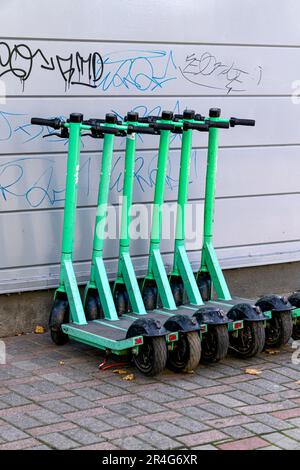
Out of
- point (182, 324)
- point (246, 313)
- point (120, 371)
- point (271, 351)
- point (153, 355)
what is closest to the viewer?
point (153, 355)

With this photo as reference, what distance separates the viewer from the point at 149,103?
7160 millimetres

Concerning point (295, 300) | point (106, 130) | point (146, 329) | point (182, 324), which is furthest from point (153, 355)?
point (106, 130)

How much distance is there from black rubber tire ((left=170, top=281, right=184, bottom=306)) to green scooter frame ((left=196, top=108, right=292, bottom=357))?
166 millimetres

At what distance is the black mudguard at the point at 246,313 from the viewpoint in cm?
618

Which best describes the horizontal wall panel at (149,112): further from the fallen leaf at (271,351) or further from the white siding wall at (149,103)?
the fallen leaf at (271,351)

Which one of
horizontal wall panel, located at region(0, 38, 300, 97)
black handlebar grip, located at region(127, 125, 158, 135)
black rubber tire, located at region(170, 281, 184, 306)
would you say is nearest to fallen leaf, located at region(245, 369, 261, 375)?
black rubber tire, located at region(170, 281, 184, 306)

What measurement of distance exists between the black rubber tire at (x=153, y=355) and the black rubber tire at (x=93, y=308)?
754mm

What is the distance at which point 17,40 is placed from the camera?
646 cm

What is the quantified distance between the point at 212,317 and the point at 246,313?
0.24 metres

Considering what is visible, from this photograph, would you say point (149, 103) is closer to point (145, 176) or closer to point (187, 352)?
point (145, 176)

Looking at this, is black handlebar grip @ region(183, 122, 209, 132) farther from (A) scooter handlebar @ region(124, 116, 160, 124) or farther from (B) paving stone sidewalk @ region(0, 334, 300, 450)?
(B) paving stone sidewalk @ region(0, 334, 300, 450)

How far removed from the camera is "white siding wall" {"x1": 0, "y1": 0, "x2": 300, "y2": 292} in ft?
21.6

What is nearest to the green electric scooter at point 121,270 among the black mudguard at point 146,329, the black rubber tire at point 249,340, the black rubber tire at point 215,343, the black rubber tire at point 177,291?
the black mudguard at point 146,329

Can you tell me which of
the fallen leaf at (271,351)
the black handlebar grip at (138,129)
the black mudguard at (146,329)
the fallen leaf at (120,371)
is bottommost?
the fallen leaf at (120,371)
